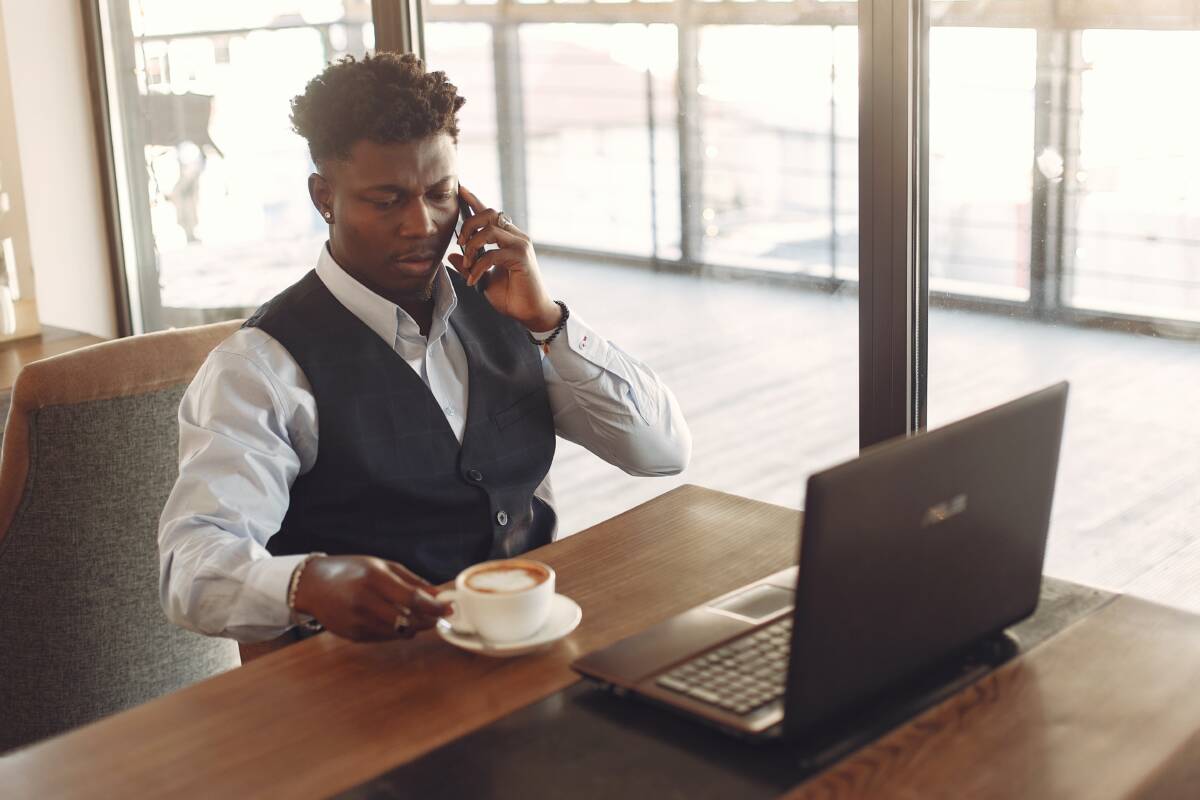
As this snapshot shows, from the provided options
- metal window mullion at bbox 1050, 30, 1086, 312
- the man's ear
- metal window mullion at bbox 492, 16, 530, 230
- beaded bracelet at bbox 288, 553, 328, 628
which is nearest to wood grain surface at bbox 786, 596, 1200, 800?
beaded bracelet at bbox 288, 553, 328, 628

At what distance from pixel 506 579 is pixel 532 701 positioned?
0.15 m

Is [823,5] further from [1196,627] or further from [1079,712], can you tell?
[1079,712]

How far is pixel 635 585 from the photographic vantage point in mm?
1449

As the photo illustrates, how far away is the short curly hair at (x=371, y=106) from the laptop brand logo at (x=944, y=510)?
90 cm

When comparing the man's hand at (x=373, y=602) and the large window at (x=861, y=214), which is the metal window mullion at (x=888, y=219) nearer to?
the large window at (x=861, y=214)

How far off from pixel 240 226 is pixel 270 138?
0.25 meters

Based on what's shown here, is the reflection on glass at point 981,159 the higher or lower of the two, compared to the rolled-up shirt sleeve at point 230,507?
higher

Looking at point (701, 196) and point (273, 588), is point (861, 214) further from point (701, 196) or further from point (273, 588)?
point (273, 588)

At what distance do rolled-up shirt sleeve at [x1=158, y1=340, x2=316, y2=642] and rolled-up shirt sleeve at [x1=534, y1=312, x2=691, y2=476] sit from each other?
39 centimetres

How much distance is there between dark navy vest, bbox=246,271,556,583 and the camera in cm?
167

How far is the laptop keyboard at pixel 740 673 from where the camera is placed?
1117 mm

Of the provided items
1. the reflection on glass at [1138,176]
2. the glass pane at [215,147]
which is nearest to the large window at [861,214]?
the reflection on glass at [1138,176]

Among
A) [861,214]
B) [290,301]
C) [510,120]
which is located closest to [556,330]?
[290,301]

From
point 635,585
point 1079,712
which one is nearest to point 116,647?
point 635,585
